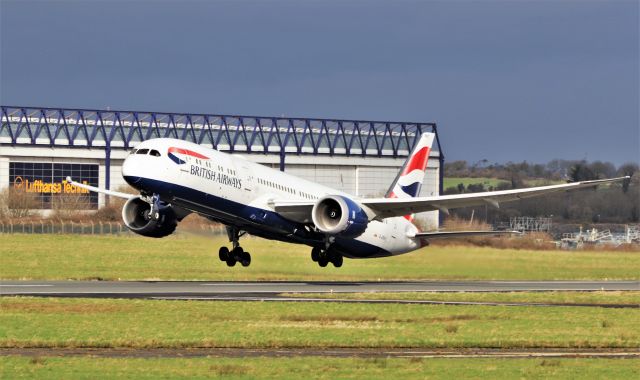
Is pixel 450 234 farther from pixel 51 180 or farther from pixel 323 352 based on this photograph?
pixel 51 180

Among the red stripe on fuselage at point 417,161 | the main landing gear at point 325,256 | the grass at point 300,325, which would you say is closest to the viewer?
the grass at point 300,325

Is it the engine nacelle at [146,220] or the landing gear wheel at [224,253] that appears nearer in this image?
the engine nacelle at [146,220]

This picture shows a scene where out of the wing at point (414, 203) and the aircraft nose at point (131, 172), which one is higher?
the aircraft nose at point (131, 172)

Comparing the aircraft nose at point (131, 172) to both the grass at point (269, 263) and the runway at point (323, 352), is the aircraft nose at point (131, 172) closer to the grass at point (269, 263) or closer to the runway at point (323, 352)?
the grass at point (269, 263)

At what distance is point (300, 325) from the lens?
36844 mm

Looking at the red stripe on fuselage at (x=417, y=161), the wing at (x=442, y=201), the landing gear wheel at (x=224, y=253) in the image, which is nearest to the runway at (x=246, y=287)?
the landing gear wheel at (x=224, y=253)

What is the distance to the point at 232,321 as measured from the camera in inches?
1495

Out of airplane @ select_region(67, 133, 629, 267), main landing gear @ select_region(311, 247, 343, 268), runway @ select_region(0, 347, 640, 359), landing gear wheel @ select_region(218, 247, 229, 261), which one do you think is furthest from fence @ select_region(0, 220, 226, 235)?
runway @ select_region(0, 347, 640, 359)

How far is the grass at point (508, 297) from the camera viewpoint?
48.5 meters

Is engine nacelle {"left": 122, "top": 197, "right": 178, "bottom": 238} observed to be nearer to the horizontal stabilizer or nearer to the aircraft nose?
the aircraft nose

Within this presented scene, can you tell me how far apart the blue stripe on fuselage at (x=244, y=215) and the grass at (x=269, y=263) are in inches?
158

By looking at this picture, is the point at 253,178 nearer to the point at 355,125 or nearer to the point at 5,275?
the point at 5,275

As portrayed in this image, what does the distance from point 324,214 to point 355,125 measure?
332ft

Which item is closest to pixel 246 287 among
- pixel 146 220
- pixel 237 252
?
pixel 237 252
